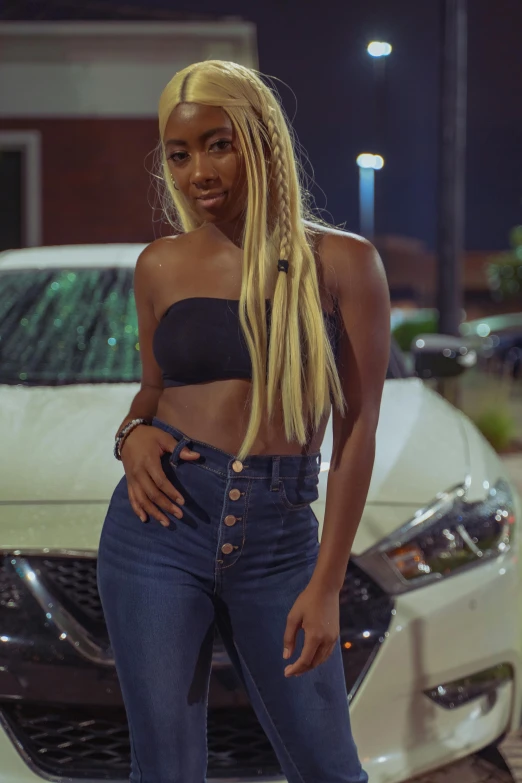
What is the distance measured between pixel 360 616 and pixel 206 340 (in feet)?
3.09

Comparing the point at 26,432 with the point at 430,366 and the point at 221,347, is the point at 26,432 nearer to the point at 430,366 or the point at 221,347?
the point at 221,347

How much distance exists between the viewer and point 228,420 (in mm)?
1761

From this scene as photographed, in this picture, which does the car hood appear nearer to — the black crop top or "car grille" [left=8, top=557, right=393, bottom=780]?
"car grille" [left=8, top=557, right=393, bottom=780]

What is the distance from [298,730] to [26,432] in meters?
1.32

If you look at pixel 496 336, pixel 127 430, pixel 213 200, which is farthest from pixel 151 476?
pixel 496 336

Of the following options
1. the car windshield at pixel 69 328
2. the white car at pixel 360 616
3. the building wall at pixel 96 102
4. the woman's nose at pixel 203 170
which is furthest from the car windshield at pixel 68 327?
the building wall at pixel 96 102

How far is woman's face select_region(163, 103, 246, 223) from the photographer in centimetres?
175

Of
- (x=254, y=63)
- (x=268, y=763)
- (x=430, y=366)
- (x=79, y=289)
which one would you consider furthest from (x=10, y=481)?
(x=254, y=63)

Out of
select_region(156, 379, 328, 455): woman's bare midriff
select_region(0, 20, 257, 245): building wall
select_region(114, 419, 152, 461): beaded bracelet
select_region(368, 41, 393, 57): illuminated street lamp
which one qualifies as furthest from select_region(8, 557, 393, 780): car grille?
select_region(368, 41, 393, 57): illuminated street lamp

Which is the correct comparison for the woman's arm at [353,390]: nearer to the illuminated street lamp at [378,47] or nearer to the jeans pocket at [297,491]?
the jeans pocket at [297,491]

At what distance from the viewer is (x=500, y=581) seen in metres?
2.61

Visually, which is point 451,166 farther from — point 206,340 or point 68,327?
point 206,340

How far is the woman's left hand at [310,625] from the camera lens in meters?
1.71

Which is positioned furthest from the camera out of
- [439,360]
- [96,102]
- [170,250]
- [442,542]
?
[96,102]
